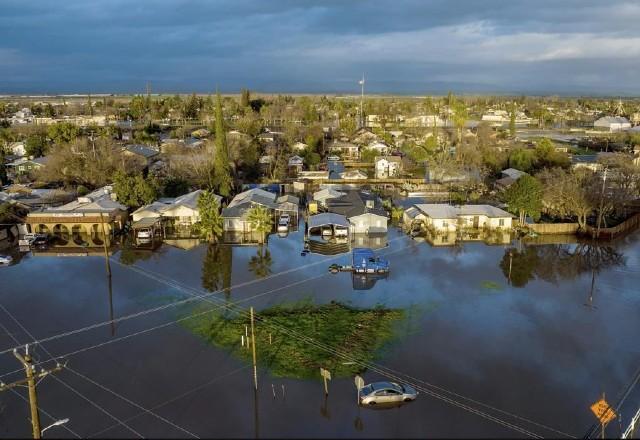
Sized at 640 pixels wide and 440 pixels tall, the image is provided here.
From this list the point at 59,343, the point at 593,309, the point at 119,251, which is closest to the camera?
the point at 59,343

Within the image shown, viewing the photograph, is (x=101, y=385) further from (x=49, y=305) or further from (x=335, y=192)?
(x=335, y=192)

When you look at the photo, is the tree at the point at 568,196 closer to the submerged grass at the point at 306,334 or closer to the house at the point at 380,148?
the submerged grass at the point at 306,334

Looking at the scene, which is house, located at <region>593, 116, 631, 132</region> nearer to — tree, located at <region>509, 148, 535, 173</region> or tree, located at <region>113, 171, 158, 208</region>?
tree, located at <region>509, 148, 535, 173</region>

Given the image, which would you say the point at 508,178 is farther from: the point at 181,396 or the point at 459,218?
the point at 181,396

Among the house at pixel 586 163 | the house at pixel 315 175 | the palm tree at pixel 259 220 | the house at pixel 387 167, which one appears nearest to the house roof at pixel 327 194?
the palm tree at pixel 259 220

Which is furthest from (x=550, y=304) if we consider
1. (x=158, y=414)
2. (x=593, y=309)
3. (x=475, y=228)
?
(x=158, y=414)

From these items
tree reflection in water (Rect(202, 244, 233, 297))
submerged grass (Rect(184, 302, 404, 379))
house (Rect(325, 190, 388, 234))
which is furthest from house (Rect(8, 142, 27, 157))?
submerged grass (Rect(184, 302, 404, 379))
